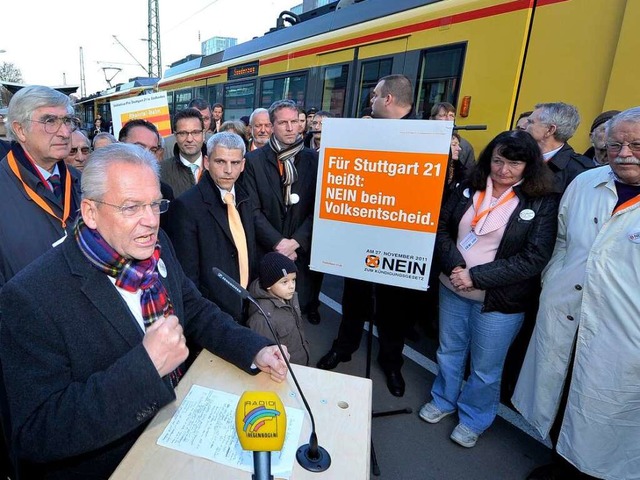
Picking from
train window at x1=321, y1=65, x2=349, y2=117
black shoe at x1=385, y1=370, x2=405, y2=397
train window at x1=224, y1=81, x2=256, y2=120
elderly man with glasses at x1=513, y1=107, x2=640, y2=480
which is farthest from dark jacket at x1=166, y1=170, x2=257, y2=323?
train window at x1=224, y1=81, x2=256, y2=120

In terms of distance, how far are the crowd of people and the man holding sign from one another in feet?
0.05

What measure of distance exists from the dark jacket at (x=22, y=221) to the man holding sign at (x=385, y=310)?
6.71 ft

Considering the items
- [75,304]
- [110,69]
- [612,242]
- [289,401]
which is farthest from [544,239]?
[110,69]

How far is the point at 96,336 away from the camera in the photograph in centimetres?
121

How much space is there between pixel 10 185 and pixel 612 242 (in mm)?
3023

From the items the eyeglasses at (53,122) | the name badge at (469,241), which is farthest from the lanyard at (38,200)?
the name badge at (469,241)

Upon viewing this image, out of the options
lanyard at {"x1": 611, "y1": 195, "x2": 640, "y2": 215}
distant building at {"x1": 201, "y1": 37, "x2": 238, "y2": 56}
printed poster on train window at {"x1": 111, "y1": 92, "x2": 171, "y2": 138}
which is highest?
distant building at {"x1": 201, "y1": 37, "x2": 238, "y2": 56}

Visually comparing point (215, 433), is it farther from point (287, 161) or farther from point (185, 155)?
point (185, 155)

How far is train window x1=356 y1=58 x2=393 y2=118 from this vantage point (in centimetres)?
511

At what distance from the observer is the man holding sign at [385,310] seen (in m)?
2.87

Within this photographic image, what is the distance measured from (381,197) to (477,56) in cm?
272

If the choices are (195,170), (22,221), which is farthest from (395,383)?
(22,221)

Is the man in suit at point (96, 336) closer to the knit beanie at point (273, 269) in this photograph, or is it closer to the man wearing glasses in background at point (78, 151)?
the knit beanie at point (273, 269)

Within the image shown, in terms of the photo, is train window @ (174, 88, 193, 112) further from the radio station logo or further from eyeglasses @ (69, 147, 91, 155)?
the radio station logo
